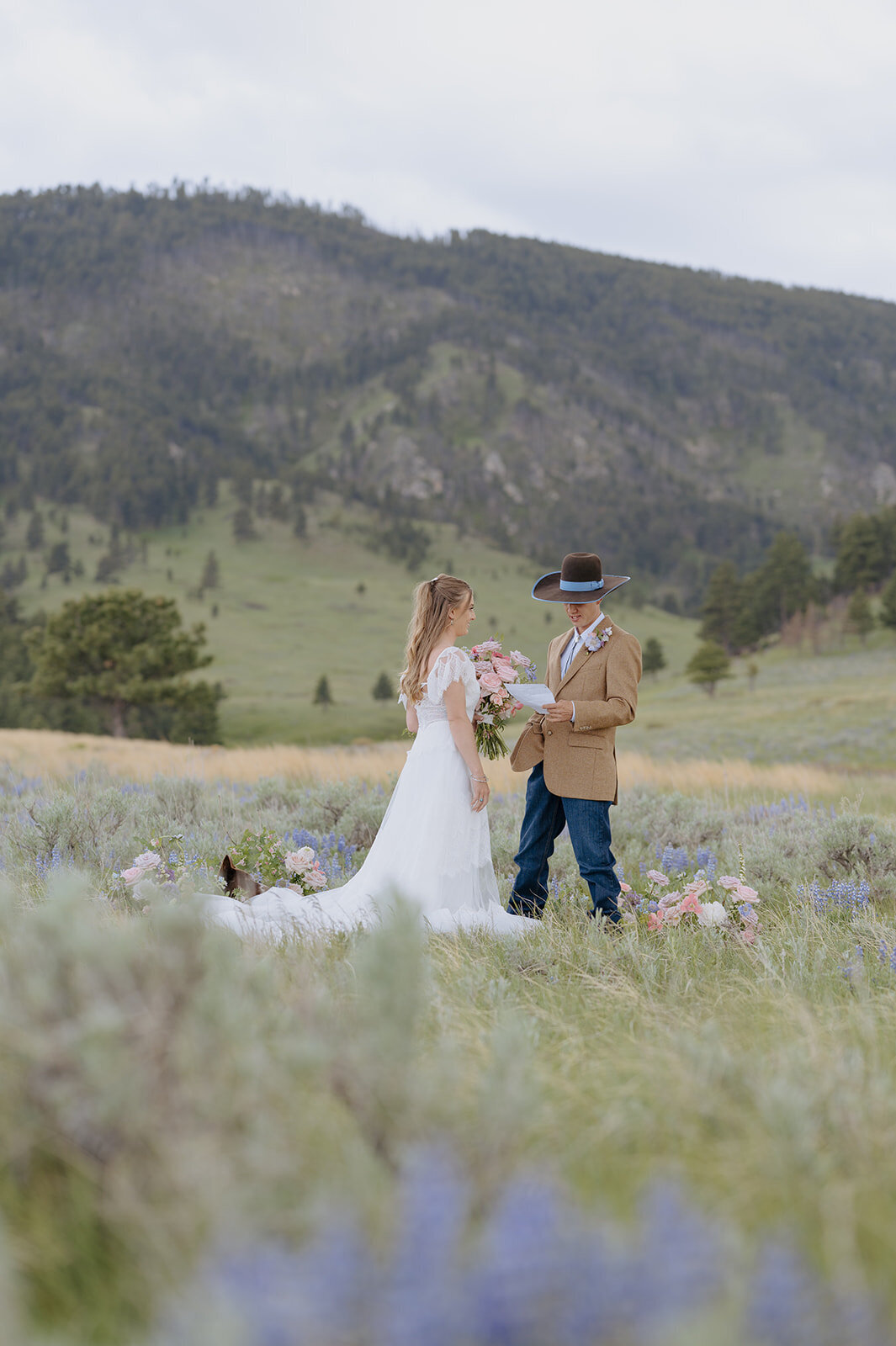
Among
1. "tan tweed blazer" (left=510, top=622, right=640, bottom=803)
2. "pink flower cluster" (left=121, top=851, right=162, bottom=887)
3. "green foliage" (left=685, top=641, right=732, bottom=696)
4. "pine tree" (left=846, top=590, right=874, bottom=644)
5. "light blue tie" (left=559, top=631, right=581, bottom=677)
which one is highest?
"pine tree" (left=846, top=590, right=874, bottom=644)

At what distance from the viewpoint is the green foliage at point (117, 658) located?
55.4 m

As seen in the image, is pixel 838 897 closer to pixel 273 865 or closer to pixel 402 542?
pixel 273 865

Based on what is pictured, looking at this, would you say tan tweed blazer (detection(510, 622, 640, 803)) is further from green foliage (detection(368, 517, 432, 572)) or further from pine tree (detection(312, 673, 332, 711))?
green foliage (detection(368, 517, 432, 572))

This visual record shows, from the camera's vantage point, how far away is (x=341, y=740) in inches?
2694

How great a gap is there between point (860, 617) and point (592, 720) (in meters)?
76.3

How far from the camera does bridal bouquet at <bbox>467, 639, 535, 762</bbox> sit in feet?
18.6

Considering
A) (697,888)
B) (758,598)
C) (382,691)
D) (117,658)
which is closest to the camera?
(697,888)

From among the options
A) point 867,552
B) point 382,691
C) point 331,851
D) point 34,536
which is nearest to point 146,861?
point 331,851

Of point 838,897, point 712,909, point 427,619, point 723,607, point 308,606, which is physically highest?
point 308,606

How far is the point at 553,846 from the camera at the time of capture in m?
5.80

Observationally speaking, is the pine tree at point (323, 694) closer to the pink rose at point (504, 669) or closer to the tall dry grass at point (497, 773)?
the tall dry grass at point (497, 773)

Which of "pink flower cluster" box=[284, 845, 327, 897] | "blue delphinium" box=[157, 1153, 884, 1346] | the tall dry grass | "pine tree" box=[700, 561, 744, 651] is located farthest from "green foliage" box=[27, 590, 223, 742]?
"blue delphinium" box=[157, 1153, 884, 1346]

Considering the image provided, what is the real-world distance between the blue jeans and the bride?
0.83ft

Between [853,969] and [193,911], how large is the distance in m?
3.17
